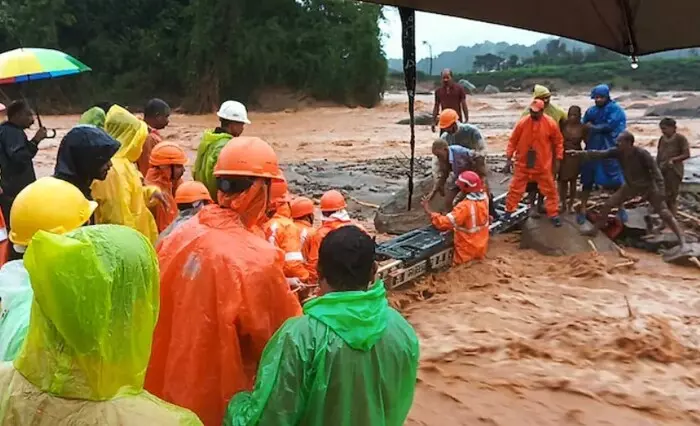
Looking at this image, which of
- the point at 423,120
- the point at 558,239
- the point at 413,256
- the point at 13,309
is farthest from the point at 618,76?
the point at 13,309

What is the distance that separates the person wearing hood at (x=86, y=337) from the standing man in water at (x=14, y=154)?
467 centimetres

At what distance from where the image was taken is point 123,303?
1.70 m

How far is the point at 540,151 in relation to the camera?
899 cm

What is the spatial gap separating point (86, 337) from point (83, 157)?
7.77 ft

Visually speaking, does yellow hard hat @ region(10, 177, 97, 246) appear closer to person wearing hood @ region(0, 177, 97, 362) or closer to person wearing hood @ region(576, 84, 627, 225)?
person wearing hood @ region(0, 177, 97, 362)

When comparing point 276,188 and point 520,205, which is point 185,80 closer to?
point 520,205

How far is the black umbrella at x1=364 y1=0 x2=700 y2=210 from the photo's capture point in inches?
120

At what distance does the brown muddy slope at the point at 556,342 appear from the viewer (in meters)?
5.03

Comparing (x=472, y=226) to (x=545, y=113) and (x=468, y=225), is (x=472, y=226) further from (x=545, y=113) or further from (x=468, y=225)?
(x=545, y=113)

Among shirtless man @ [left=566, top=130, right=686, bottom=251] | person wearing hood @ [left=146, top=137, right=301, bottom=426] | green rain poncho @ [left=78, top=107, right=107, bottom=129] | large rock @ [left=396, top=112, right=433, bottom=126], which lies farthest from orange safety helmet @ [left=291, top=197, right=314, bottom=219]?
large rock @ [left=396, top=112, right=433, bottom=126]

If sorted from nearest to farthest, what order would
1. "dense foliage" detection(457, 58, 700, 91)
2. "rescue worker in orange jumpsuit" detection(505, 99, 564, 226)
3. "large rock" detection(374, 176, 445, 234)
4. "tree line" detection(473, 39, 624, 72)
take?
1. "rescue worker in orange jumpsuit" detection(505, 99, 564, 226)
2. "large rock" detection(374, 176, 445, 234)
3. "dense foliage" detection(457, 58, 700, 91)
4. "tree line" detection(473, 39, 624, 72)

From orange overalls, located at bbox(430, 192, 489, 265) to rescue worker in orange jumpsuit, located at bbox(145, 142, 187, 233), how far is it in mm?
3122

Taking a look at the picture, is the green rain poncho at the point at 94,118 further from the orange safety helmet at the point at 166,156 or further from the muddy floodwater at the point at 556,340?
the muddy floodwater at the point at 556,340

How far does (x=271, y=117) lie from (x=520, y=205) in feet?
64.8
